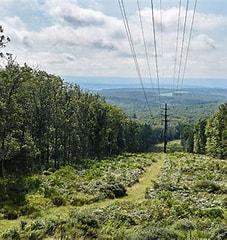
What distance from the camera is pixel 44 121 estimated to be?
5928 centimetres

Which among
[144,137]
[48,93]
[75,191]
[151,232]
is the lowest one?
[144,137]

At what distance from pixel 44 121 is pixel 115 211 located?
38.4 meters

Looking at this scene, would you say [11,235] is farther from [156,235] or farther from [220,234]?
[220,234]

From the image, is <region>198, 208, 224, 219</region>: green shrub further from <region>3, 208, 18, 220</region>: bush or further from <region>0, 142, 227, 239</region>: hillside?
<region>3, 208, 18, 220</region>: bush

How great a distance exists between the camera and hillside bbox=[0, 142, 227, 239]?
1783cm

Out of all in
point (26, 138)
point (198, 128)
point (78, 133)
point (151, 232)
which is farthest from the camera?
point (198, 128)

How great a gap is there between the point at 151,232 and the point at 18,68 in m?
Answer: 27.8

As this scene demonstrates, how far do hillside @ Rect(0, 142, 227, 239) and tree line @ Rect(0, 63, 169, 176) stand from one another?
7184 millimetres

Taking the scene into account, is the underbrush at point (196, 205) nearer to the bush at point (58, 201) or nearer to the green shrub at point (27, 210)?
the bush at point (58, 201)

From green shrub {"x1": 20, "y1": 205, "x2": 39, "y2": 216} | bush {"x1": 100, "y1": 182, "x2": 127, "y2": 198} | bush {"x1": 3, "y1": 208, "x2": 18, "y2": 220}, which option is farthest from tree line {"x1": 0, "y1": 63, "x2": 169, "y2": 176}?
bush {"x1": 3, "y1": 208, "x2": 18, "y2": 220}

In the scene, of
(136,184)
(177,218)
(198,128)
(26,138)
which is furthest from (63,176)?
(198,128)

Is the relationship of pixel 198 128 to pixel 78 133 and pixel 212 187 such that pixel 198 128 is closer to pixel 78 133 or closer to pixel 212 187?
pixel 78 133

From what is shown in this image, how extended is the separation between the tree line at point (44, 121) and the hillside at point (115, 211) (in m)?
7.18

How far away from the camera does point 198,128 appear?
122m
